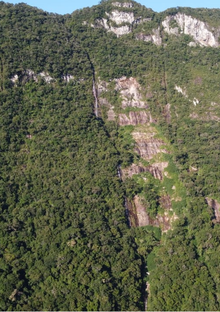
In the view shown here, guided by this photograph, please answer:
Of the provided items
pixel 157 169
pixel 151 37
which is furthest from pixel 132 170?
pixel 151 37

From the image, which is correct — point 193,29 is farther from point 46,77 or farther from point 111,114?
point 46,77

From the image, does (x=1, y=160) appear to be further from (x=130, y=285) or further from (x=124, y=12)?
(x=124, y=12)

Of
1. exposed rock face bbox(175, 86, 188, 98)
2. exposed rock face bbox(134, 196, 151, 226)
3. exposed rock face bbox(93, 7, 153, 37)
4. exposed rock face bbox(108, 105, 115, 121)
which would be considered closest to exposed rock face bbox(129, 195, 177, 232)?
exposed rock face bbox(134, 196, 151, 226)

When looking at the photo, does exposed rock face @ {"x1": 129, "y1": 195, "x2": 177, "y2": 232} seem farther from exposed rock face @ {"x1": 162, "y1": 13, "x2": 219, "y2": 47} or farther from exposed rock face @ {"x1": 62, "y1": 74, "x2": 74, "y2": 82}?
exposed rock face @ {"x1": 162, "y1": 13, "x2": 219, "y2": 47}

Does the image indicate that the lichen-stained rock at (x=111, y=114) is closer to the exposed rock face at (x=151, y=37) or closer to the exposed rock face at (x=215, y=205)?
the exposed rock face at (x=151, y=37)

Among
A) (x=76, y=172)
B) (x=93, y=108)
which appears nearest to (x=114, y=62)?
(x=93, y=108)
